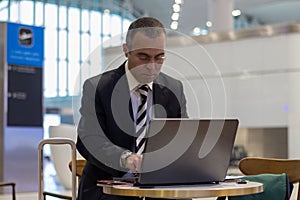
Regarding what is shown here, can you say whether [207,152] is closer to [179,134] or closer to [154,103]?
[179,134]

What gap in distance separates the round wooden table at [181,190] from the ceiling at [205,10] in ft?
35.5

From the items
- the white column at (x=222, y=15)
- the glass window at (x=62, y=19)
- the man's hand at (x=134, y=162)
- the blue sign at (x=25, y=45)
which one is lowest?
the man's hand at (x=134, y=162)

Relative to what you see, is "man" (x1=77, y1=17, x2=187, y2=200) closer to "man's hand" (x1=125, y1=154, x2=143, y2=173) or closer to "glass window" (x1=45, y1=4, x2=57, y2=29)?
"man's hand" (x1=125, y1=154, x2=143, y2=173)

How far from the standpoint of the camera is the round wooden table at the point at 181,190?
1835 millimetres

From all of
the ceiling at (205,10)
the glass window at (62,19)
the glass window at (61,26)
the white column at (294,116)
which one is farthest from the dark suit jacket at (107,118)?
the glass window at (62,19)

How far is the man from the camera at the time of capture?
7.06ft

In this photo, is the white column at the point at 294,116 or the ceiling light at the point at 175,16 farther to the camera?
the ceiling light at the point at 175,16

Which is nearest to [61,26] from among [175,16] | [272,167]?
[175,16]

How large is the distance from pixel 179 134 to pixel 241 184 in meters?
0.38

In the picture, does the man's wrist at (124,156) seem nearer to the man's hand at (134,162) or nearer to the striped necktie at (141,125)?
the man's hand at (134,162)

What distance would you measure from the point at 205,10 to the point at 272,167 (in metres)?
10.6

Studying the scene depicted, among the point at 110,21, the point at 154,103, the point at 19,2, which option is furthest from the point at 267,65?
the point at 110,21

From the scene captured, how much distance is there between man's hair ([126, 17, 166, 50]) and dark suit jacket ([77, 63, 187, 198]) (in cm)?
19

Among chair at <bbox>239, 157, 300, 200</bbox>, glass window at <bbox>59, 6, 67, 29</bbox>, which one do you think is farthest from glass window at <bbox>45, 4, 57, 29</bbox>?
chair at <bbox>239, 157, 300, 200</bbox>
